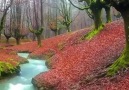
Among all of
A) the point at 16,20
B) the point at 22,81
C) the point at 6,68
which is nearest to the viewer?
the point at 22,81

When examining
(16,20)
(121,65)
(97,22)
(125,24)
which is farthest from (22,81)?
(16,20)

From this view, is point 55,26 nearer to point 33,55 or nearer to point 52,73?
point 33,55

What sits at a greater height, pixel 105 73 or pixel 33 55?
pixel 105 73

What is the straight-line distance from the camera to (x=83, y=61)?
72.2 ft

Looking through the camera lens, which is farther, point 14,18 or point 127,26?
point 14,18

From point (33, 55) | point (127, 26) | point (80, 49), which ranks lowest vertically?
point (33, 55)

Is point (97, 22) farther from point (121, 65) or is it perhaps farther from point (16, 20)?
point (16, 20)

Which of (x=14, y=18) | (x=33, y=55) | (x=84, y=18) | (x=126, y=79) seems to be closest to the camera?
(x=126, y=79)

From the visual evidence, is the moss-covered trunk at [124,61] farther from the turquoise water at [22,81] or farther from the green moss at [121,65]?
the turquoise water at [22,81]

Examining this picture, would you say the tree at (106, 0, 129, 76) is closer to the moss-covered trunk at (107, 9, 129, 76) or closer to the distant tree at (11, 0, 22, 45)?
the moss-covered trunk at (107, 9, 129, 76)

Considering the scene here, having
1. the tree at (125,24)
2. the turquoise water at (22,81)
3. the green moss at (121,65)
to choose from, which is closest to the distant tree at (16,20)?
the turquoise water at (22,81)

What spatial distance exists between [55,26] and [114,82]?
159 ft

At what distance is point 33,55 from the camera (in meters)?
36.3

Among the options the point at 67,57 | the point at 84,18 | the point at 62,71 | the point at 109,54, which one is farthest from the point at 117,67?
the point at 84,18
